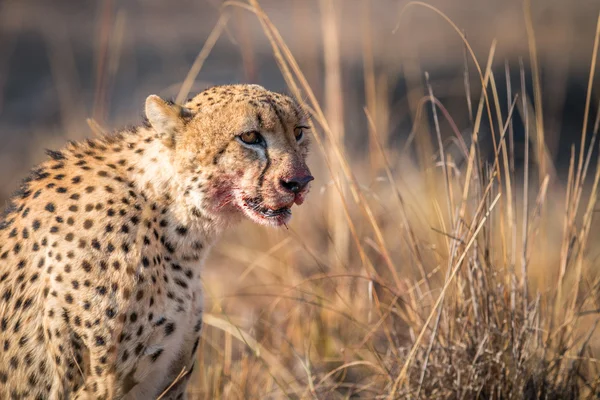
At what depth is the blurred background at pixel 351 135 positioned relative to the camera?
3.00m

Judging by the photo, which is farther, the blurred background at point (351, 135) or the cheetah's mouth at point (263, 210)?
the blurred background at point (351, 135)

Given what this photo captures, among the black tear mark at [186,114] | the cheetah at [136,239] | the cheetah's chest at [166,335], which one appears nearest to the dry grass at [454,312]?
the cheetah's chest at [166,335]

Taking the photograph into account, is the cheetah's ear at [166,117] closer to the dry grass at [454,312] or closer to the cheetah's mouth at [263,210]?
the cheetah's mouth at [263,210]

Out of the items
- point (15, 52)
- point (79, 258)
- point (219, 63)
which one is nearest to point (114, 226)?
point (79, 258)

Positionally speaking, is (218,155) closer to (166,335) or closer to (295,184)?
(295,184)

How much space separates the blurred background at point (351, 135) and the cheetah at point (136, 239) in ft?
1.17

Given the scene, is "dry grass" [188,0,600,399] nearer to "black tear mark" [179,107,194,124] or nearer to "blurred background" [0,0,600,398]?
"blurred background" [0,0,600,398]

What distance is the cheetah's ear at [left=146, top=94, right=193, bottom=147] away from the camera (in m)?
2.40

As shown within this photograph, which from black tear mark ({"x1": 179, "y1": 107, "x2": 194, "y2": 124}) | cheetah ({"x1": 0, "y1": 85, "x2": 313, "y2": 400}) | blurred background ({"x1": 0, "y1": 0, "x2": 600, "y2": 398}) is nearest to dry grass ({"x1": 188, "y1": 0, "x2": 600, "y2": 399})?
blurred background ({"x1": 0, "y1": 0, "x2": 600, "y2": 398})

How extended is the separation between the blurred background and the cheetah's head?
34cm

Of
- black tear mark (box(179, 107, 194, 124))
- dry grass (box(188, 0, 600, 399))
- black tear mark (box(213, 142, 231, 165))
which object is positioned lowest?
dry grass (box(188, 0, 600, 399))

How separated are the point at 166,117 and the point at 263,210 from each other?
388 millimetres

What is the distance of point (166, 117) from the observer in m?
2.41

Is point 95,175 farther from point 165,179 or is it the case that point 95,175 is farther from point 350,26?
point 350,26
